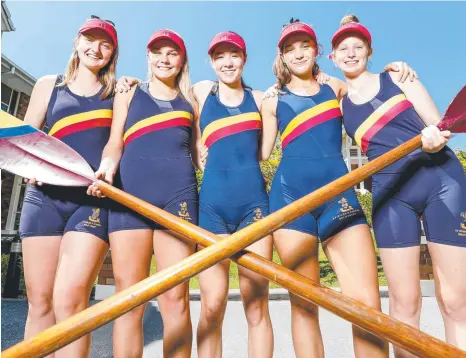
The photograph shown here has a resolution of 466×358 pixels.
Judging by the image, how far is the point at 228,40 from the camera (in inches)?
99.0

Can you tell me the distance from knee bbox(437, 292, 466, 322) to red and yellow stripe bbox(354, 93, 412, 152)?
1095 millimetres

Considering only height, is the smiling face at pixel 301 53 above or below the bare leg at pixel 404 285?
above

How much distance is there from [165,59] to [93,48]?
0.60 m

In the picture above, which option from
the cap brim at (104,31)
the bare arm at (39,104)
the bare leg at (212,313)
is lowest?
the bare leg at (212,313)

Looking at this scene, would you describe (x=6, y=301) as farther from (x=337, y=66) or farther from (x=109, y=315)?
(x=337, y=66)

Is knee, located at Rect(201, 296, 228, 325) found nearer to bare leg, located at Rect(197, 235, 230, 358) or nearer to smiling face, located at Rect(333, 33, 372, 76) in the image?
bare leg, located at Rect(197, 235, 230, 358)

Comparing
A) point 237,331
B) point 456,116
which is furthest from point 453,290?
point 237,331

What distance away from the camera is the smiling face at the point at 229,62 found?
2582 millimetres

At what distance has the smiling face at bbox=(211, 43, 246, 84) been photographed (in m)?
2.58

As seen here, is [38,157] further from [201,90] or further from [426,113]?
[426,113]

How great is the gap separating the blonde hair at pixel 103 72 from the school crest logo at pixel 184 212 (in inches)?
43.9

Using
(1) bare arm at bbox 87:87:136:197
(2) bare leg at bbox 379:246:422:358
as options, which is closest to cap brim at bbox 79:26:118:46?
(1) bare arm at bbox 87:87:136:197

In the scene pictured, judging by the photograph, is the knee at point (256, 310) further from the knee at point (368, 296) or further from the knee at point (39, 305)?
the knee at point (39, 305)

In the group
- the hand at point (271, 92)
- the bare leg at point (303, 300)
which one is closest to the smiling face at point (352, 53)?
the hand at point (271, 92)
